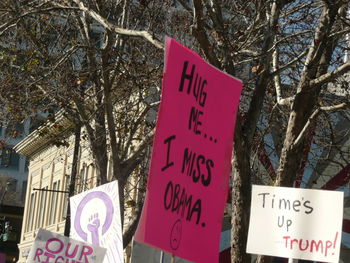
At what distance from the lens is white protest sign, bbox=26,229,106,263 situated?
9.49 meters

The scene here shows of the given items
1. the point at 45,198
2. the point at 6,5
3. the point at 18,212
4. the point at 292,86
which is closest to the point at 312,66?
the point at 292,86

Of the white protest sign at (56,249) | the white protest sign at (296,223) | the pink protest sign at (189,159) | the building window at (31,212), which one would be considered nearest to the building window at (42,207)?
the building window at (31,212)

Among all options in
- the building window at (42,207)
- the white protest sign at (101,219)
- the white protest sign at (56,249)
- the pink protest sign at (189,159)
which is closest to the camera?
the pink protest sign at (189,159)

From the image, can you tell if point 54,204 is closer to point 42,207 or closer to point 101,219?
point 42,207

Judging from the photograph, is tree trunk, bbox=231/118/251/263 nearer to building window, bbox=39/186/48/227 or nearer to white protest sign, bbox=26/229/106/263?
white protest sign, bbox=26/229/106/263

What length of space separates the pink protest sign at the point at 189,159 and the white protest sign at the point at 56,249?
3.27 m

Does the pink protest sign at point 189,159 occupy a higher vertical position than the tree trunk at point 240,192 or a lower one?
lower

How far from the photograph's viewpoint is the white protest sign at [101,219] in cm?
Answer: 977

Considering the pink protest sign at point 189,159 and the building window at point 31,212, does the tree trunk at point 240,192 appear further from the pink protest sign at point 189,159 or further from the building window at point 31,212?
the building window at point 31,212

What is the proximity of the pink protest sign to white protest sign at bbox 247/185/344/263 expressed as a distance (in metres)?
2.33

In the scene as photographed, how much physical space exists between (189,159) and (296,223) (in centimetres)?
304

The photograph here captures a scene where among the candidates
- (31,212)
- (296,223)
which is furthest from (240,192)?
(31,212)

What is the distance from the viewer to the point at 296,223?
346 inches

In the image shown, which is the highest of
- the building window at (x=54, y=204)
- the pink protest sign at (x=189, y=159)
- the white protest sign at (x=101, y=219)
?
the building window at (x=54, y=204)
